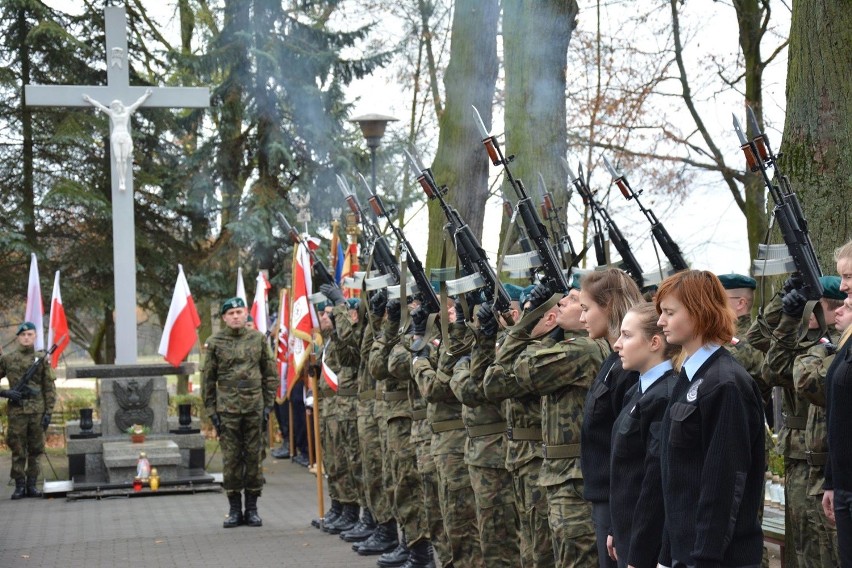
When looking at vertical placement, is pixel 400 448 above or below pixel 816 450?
below

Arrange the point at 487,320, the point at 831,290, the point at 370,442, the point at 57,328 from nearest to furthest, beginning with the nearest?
the point at 831,290
the point at 487,320
the point at 370,442
the point at 57,328

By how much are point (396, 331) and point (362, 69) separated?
52.8ft

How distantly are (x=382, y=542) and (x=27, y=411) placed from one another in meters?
6.83

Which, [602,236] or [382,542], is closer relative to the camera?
[602,236]

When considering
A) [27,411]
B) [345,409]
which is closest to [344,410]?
[345,409]

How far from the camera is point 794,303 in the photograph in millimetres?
5648

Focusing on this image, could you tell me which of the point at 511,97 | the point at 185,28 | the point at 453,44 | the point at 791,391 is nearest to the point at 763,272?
the point at 791,391

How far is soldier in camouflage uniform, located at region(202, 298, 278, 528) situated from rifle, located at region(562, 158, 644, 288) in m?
4.47

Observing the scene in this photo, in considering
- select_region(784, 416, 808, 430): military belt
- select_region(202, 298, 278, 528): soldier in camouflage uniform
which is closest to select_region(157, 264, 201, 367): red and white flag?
select_region(202, 298, 278, 528): soldier in camouflage uniform

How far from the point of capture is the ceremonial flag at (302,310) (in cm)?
1173

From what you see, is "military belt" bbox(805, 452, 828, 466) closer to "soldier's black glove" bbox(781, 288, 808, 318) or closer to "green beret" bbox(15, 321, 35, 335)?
"soldier's black glove" bbox(781, 288, 808, 318)

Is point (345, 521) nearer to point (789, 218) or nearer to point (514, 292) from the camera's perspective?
point (514, 292)

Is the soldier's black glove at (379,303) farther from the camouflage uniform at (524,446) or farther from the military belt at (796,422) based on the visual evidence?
the military belt at (796,422)

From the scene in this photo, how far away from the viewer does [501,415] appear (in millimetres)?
6676
